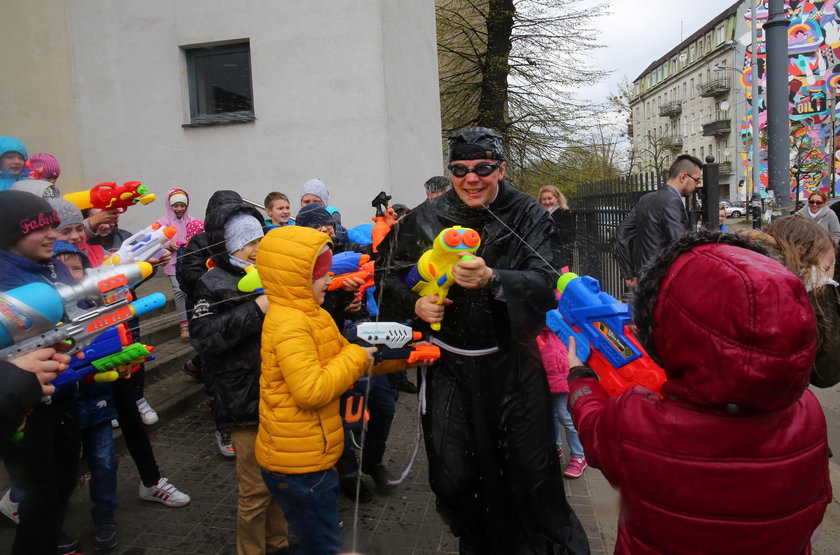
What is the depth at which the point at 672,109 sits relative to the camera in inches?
2036

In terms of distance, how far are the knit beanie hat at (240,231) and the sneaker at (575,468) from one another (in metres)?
2.81

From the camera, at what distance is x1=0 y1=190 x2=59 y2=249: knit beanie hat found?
86.7 inches

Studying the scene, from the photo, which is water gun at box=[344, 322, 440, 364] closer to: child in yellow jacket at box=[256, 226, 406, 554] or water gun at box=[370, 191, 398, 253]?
child in yellow jacket at box=[256, 226, 406, 554]

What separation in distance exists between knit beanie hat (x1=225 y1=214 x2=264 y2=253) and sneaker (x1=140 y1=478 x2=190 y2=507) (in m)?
1.87

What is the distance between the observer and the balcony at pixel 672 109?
51362mm

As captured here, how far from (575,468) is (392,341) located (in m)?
2.37

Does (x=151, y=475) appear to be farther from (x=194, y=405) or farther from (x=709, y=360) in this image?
(x=709, y=360)

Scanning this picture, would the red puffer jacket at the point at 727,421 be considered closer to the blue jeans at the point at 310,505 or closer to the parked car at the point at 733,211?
the blue jeans at the point at 310,505

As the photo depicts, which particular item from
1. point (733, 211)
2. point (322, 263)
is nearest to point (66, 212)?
point (322, 263)

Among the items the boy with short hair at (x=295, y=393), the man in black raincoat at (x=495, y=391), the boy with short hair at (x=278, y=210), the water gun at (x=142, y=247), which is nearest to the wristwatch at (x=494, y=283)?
the man in black raincoat at (x=495, y=391)

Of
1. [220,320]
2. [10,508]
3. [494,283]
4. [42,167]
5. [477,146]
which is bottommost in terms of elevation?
[10,508]

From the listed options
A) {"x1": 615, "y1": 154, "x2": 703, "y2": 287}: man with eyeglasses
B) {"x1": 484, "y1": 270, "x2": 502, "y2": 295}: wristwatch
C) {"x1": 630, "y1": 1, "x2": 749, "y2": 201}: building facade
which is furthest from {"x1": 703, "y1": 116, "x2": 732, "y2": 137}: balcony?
{"x1": 484, "y1": 270, "x2": 502, "y2": 295}: wristwatch

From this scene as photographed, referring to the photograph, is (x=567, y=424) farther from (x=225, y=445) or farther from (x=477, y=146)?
(x=225, y=445)

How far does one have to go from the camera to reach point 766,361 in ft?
4.12
